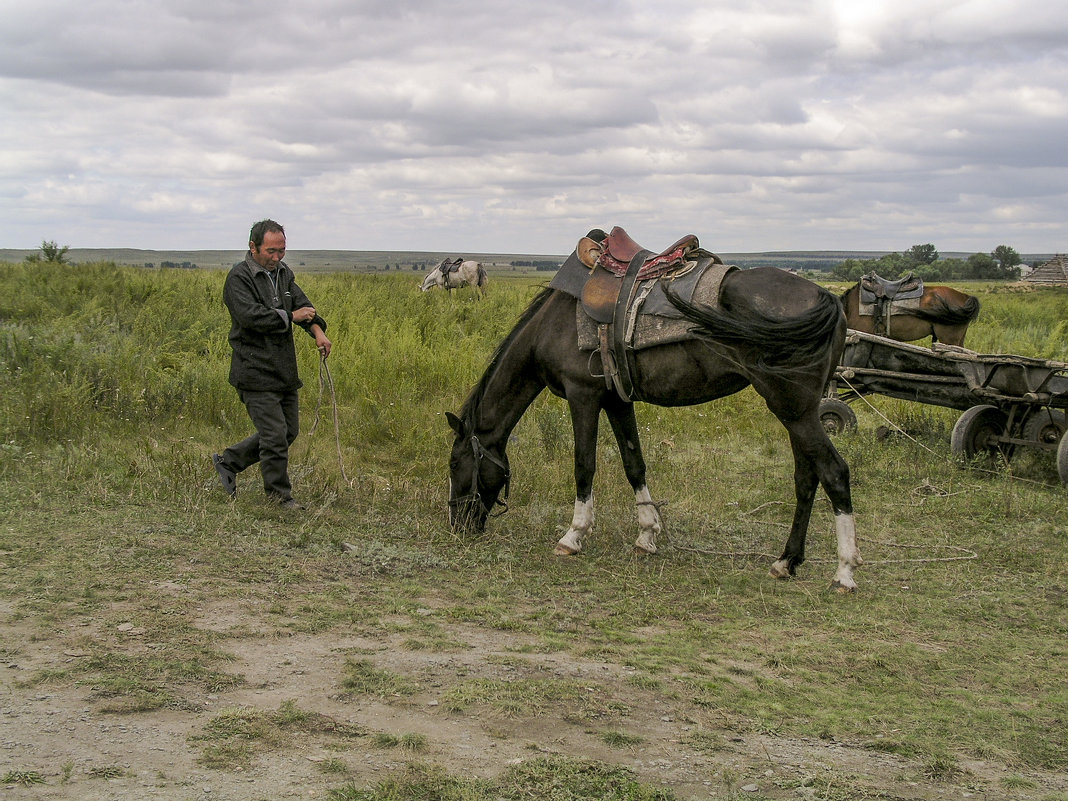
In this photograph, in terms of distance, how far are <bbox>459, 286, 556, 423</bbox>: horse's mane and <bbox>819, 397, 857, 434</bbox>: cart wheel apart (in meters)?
4.67

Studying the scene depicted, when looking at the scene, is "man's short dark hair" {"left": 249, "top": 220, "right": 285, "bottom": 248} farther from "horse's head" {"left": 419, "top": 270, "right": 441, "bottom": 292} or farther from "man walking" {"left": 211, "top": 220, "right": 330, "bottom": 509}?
"horse's head" {"left": 419, "top": 270, "right": 441, "bottom": 292}

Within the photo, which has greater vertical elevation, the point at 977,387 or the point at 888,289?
the point at 888,289

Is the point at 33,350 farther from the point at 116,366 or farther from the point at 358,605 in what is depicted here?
the point at 358,605

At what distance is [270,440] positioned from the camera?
6910mm

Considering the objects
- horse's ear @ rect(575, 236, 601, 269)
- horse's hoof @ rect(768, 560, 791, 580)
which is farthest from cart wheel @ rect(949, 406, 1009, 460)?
horse's ear @ rect(575, 236, 601, 269)

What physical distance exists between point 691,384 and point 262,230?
3318 mm

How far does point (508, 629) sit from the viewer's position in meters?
5.00

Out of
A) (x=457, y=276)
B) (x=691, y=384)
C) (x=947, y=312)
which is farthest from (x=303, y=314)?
(x=457, y=276)

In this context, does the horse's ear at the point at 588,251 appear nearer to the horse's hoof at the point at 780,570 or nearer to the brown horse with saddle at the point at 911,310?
the horse's hoof at the point at 780,570

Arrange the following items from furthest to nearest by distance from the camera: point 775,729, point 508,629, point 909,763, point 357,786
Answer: point 508,629, point 775,729, point 909,763, point 357,786

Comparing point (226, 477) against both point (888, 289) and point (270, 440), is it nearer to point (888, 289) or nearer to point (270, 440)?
point (270, 440)

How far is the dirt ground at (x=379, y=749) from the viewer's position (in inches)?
121

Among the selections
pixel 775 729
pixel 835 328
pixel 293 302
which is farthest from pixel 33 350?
pixel 775 729

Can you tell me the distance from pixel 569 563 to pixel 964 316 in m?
6.33
